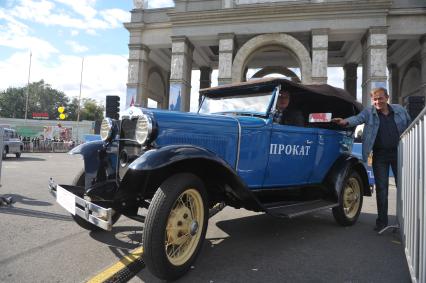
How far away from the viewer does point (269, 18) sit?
811 inches

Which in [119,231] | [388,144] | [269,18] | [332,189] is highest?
[269,18]

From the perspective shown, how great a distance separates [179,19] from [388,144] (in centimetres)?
2024

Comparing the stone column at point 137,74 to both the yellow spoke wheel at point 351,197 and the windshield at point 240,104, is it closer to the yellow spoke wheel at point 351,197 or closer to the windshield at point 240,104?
the windshield at point 240,104

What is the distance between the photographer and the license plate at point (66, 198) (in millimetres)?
2982

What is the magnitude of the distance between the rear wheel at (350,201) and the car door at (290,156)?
0.62 metres

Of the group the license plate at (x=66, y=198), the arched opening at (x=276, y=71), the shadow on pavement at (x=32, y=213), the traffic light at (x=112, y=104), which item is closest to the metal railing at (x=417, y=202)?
the license plate at (x=66, y=198)

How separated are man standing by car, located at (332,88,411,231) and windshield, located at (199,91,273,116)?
131 cm

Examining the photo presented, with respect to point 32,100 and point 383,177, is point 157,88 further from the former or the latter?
point 32,100

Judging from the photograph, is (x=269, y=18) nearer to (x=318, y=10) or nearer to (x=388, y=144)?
(x=318, y=10)

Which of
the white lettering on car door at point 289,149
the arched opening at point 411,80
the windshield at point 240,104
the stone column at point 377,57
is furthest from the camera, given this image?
the arched opening at point 411,80

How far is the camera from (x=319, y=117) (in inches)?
211

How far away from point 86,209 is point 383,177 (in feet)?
12.9

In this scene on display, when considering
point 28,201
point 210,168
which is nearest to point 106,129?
point 210,168

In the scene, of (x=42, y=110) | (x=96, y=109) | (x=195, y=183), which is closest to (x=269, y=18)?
(x=195, y=183)
